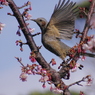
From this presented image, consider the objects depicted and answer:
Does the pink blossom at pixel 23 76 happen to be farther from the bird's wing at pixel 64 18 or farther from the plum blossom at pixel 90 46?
the bird's wing at pixel 64 18

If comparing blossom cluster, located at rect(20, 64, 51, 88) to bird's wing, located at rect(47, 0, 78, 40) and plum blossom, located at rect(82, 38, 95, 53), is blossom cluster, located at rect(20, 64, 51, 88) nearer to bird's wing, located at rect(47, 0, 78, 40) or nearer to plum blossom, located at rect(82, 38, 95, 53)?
plum blossom, located at rect(82, 38, 95, 53)

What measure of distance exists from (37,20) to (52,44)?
550mm

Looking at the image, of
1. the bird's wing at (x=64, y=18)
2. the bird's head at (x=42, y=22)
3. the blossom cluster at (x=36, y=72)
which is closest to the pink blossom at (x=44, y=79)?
the blossom cluster at (x=36, y=72)

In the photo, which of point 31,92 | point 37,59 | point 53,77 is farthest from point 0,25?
point 31,92

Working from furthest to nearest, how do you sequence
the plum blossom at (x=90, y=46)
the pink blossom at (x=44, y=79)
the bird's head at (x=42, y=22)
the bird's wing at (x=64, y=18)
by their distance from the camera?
1. the bird's head at (x=42, y=22)
2. the bird's wing at (x=64, y=18)
3. the pink blossom at (x=44, y=79)
4. the plum blossom at (x=90, y=46)

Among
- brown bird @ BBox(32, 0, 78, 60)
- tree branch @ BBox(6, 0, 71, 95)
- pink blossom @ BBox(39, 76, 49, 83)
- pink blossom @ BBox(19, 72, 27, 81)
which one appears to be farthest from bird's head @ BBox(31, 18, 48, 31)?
pink blossom @ BBox(39, 76, 49, 83)

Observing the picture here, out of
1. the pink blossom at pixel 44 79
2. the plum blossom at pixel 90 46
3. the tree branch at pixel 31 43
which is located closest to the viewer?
the plum blossom at pixel 90 46

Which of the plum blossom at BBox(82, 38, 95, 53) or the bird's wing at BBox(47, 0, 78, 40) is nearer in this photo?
the plum blossom at BBox(82, 38, 95, 53)

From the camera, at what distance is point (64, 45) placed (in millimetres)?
5672

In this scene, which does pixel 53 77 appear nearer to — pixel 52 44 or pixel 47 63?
pixel 47 63

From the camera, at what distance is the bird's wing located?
4652 mm

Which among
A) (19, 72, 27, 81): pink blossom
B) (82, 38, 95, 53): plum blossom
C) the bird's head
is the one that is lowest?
(19, 72, 27, 81): pink blossom

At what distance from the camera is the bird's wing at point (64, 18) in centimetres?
465

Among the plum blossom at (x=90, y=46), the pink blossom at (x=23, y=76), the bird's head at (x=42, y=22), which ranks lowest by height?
the pink blossom at (x=23, y=76)
